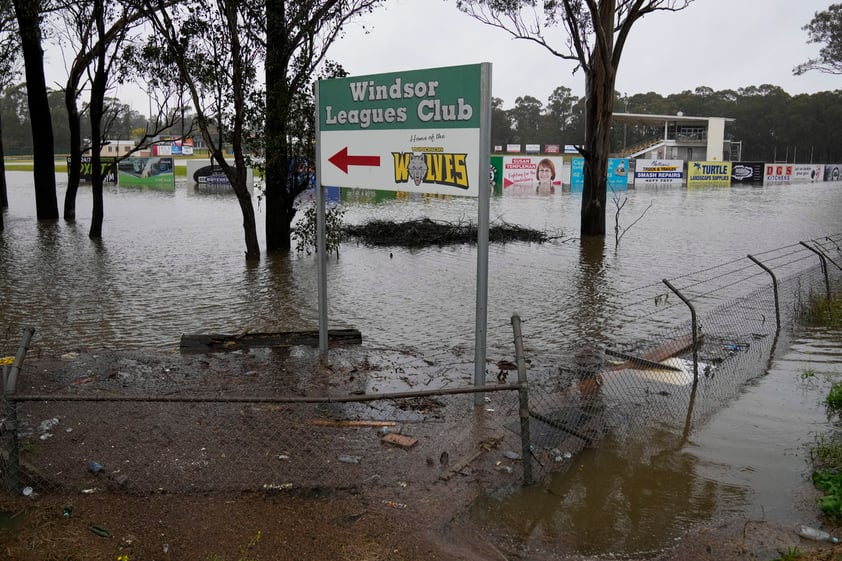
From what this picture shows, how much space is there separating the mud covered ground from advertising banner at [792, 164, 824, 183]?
69235 mm

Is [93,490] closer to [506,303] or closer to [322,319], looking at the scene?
[322,319]

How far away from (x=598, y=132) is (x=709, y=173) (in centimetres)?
4092

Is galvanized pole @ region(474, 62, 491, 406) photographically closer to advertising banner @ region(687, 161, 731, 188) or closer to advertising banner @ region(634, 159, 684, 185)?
advertising banner @ region(634, 159, 684, 185)

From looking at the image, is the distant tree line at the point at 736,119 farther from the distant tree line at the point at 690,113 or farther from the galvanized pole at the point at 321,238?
the galvanized pole at the point at 321,238

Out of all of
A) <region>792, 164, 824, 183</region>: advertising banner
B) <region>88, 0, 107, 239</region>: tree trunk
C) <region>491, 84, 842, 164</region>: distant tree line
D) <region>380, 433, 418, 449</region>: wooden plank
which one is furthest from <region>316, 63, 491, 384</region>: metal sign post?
<region>491, 84, 842, 164</region>: distant tree line

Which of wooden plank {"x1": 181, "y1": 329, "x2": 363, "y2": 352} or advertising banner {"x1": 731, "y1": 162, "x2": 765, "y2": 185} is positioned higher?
advertising banner {"x1": 731, "y1": 162, "x2": 765, "y2": 185}

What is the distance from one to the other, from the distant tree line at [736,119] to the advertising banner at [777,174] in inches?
841

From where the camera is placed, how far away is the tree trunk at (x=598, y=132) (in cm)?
2171

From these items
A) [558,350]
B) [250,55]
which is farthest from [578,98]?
[558,350]

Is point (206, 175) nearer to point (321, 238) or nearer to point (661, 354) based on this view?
point (321, 238)

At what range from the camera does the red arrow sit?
7.08m

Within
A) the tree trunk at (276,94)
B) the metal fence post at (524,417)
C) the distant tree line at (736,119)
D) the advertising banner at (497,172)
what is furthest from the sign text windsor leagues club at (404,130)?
the distant tree line at (736,119)

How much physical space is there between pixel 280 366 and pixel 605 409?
11.4 feet

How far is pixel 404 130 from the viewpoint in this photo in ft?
22.1
